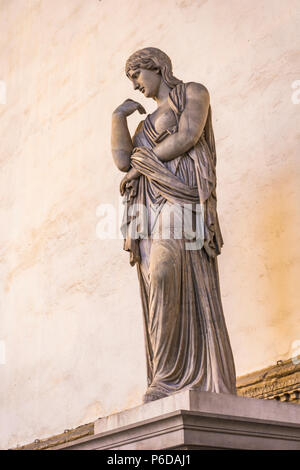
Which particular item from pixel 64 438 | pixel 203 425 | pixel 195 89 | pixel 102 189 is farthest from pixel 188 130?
pixel 64 438

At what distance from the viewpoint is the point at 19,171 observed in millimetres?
9359

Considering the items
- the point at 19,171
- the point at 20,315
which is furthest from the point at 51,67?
the point at 20,315

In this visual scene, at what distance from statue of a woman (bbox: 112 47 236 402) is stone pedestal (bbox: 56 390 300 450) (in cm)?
24

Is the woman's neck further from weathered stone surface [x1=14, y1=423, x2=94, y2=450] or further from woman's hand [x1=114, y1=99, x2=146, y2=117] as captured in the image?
weathered stone surface [x1=14, y1=423, x2=94, y2=450]

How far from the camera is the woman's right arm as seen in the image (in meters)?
4.76

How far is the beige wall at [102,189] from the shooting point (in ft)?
19.1

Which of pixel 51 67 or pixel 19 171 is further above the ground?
pixel 51 67

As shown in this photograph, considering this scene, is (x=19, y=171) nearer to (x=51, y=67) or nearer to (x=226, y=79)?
(x=51, y=67)

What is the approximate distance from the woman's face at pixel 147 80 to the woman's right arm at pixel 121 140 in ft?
0.50

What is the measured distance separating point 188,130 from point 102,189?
11.4 ft

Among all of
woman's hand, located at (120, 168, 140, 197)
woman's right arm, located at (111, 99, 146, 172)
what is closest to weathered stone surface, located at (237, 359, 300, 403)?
woman's hand, located at (120, 168, 140, 197)

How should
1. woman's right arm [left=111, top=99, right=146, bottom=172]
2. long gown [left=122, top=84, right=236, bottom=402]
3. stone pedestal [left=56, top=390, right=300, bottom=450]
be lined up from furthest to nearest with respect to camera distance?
woman's right arm [left=111, top=99, right=146, bottom=172] → long gown [left=122, top=84, right=236, bottom=402] → stone pedestal [left=56, top=390, right=300, bottom=450]
